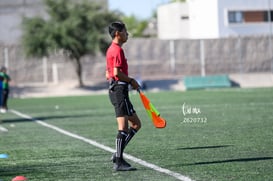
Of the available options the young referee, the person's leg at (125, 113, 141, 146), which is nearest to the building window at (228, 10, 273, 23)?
the person's leg at (125, 113, 141, 146)

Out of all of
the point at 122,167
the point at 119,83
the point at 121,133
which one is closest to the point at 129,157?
the point at 121,133

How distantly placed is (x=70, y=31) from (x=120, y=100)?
45263mm

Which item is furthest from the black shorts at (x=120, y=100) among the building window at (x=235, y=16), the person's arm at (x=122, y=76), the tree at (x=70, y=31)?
the building window at (x=235, y=16)

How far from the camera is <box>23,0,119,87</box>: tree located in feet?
185

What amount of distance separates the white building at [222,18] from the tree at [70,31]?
6.59 m

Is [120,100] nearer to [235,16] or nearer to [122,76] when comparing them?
[122,76]

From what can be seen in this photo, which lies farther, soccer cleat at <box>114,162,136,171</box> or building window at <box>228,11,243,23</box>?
building window at <box>228,11,243,23</box>

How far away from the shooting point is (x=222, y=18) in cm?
6288

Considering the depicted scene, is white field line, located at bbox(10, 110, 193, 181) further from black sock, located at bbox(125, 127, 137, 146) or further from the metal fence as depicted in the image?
the metal fence

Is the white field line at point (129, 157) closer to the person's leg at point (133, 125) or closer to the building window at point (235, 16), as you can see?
the person's leg at point (133, 125)

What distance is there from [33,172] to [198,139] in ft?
16.9

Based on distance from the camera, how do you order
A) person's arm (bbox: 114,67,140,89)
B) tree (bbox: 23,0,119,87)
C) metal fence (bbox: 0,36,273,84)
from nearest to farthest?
person's arm (bbox: 114,67,140,89), tree (bbox: 23,0,119,87), metal fence (bbox: 0,36,273,84)

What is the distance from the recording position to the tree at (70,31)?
56.5 m

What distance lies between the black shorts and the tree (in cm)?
4406
